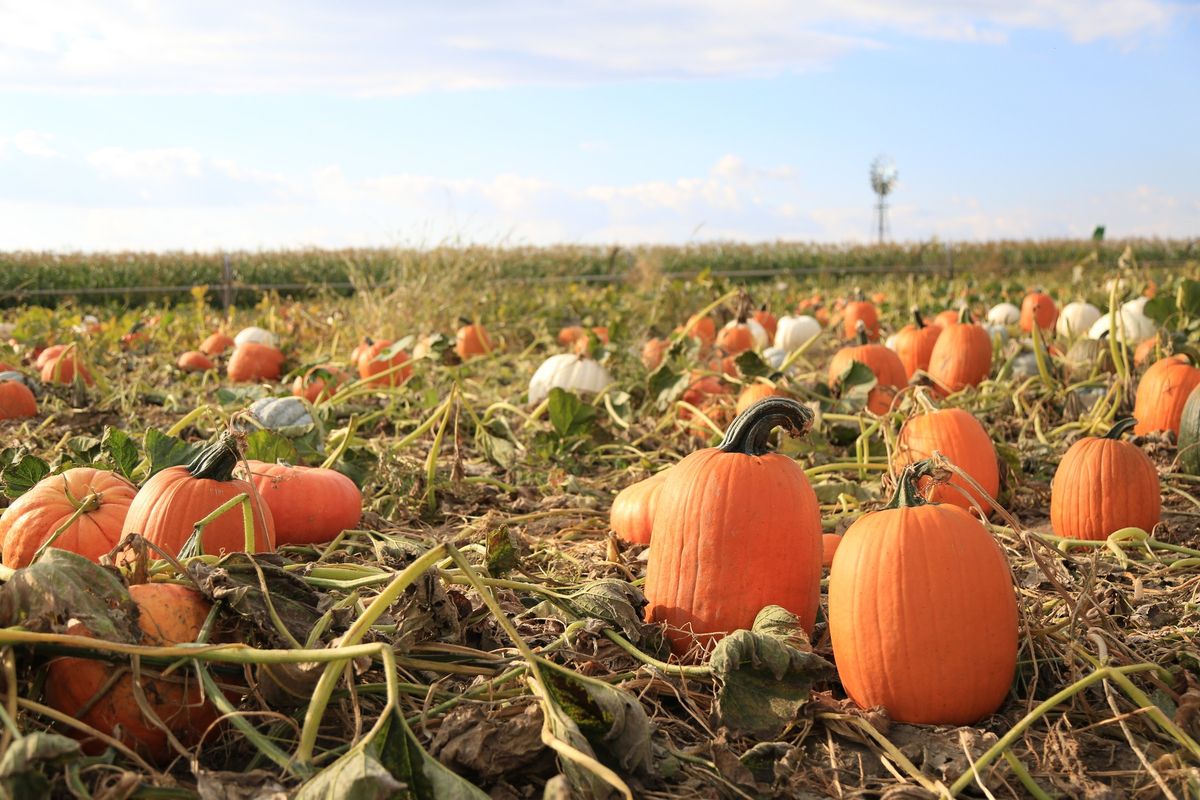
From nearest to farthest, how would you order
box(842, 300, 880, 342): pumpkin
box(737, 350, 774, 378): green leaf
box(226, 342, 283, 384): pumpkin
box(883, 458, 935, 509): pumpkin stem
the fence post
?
box(883, 458, 935, 509): pumpkin stem → box(737, 350, 774, 378): green leaf → box(226, 342, 283, 384): pumpkin → box(842, 300, 880, 342): pumpkin → the fence post

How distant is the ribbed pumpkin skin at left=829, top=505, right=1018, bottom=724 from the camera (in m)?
2.18

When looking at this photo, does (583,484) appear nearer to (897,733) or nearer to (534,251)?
(897,733)

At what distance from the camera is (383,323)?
899cm

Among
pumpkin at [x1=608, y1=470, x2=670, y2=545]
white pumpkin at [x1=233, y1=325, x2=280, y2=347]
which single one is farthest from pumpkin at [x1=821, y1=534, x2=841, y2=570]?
white pumpkin at [x1=233, y1=325, x2=280, y2=347]

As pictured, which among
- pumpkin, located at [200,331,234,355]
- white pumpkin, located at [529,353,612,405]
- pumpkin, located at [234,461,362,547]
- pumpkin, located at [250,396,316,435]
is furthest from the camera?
pumpkin, located at [200,331,234,355]

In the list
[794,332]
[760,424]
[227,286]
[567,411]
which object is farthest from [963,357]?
[227,286]

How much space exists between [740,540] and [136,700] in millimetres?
1225

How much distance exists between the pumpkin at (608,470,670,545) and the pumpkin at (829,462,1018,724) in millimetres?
Answer: 1131

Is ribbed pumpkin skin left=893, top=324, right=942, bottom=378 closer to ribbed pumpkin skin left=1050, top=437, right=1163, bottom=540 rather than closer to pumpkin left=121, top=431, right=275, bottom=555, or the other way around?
ribbed pumpkin skin left=1050, top=437, right=1163, bottom=540

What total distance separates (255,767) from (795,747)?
96 cm

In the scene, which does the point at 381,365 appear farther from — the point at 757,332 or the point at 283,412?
the point at 757,332

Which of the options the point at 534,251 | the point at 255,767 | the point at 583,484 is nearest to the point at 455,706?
the point at 255,767

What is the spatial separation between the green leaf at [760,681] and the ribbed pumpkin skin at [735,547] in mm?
279

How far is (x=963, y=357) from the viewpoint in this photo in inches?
232
